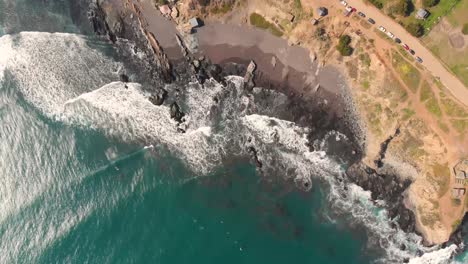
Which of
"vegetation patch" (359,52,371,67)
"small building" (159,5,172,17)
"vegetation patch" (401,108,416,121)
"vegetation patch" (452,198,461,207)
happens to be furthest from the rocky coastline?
"vegetation patch" (359,52,371,67)

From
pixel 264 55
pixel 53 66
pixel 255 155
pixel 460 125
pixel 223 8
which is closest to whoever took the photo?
pixel 460 125

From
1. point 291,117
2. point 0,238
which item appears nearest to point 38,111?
point 0,238

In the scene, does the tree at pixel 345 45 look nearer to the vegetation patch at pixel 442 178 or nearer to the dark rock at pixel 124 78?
the vegetation patch at pixel 442 178

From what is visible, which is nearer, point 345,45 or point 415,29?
point 415,29

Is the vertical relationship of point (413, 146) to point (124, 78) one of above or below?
above

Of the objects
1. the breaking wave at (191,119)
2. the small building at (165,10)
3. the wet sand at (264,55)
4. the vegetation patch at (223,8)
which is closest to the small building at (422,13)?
the wet sand at (264,55)

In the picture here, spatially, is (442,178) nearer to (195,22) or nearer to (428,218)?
(428,218)

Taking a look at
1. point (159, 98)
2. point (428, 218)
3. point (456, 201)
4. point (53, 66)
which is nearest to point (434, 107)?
point (456, 201)

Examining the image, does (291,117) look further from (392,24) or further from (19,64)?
(19,64)

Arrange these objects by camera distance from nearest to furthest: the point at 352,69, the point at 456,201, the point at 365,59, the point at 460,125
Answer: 1. the point at 460,125
2. the point at 456,201
3. the point at 365,59
4. the point at 352,69
